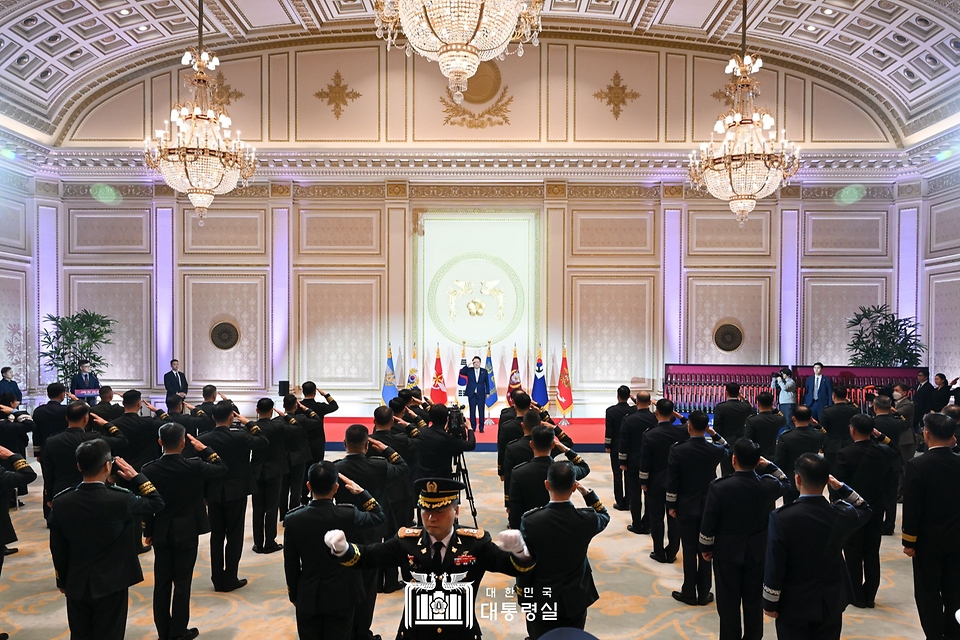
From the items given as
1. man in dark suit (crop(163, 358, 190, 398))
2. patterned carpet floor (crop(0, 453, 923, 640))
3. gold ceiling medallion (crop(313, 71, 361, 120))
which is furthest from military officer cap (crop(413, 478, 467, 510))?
gold ceiling medallion (crop(313, 71, 361, 120))

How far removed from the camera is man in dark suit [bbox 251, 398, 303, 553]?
5.74 meters

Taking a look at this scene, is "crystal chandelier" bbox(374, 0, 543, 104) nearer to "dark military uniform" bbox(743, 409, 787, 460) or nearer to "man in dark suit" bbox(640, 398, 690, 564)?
"man in dark suit" bbox(640, 398, 690, 564)

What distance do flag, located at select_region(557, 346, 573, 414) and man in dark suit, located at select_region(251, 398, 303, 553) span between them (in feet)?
24.0

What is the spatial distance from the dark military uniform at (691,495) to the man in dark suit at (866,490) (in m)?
1.05

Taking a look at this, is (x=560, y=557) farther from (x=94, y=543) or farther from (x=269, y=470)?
(x=269, y=470)

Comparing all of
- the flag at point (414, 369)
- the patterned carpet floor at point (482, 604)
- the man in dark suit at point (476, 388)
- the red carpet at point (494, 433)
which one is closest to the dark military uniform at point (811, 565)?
the patterned carpet floor at point (482, 604)

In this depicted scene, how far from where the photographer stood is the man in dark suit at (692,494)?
486 centimetres

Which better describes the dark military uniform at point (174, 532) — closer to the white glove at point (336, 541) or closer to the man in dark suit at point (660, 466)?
the white glove at point (336, 541)

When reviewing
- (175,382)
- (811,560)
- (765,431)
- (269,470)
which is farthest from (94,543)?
(175,382)

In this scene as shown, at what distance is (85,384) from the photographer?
435 inches

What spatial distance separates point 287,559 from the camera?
3102 mm

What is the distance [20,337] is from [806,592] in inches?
538

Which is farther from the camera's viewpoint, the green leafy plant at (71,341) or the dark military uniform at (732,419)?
the green leafy plant at (71,341)

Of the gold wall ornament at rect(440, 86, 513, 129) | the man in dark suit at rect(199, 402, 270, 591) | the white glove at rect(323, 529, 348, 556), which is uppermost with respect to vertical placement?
the gold wall ornament at rect(440, 86, 513, 129)
